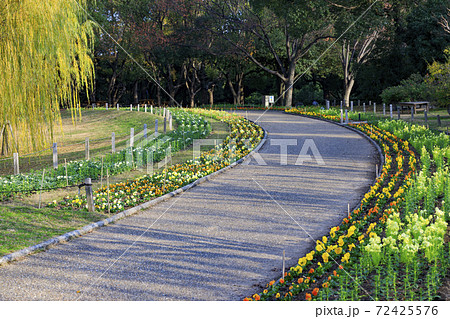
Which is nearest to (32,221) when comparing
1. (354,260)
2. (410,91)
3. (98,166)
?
(98,166)

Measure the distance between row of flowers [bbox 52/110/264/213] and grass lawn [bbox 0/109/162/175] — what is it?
168 inches

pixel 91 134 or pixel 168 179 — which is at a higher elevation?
pixel 91 134

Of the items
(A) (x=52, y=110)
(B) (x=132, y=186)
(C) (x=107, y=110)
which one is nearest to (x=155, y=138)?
(B) (x=132, y=186)

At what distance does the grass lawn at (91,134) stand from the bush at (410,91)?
1691 cm

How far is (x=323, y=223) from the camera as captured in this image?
10273 mm

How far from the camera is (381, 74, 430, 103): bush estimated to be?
34162 mm

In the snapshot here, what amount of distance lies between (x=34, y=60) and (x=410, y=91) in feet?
97.1

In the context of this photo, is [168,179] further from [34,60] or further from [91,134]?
[91,134]

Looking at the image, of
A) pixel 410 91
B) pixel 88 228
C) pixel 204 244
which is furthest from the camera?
pixel 410 91

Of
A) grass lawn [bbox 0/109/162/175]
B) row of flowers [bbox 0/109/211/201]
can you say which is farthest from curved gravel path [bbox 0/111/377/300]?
grass lawn [bbox 0/109/162/175]

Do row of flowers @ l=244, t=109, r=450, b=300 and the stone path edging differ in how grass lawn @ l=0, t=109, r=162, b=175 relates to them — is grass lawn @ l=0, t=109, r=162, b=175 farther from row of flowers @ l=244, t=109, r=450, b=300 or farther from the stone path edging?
row of flowers @ l=244, t=109, r=450, b=300

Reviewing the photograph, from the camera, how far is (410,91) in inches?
1374

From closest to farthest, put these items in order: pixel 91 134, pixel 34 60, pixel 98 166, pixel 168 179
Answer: pixel 34 60
pixel 168 179
pixel 98 166
pixel 91 134

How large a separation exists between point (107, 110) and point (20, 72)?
35380 millimetres
